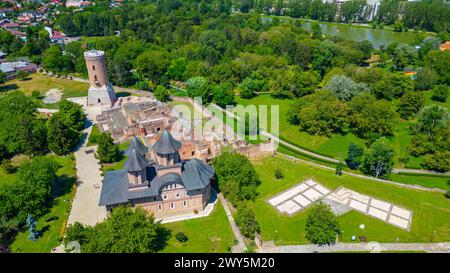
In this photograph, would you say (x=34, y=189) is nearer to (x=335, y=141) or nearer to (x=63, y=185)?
(x=63, y=185)

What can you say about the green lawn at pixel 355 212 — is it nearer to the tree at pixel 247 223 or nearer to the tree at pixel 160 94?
the tree at pixel 247 223

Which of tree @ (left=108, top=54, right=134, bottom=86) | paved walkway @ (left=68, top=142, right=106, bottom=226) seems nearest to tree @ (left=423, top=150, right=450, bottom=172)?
paved walkway @ (left=68, top=142, right=106, bottom=226)

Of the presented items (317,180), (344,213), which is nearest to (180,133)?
(317,180)

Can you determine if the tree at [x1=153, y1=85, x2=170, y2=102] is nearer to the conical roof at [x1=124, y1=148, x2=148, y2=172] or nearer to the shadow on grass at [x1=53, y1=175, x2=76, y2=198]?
the shadow on grass at [x1=53, y1=175, x2=76, y2=198]

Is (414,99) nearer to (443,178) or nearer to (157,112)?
(443,178)

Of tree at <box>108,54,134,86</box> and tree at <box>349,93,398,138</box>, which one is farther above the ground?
tree at <box>108,54,134,86</box>
